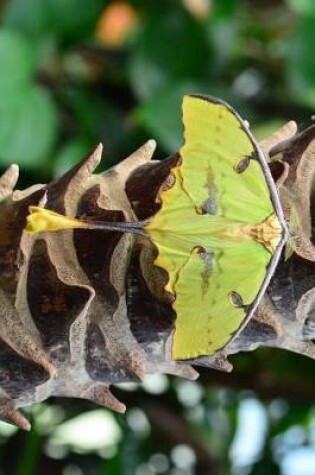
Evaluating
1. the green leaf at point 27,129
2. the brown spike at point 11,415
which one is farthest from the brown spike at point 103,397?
the green leaf at point 27,129

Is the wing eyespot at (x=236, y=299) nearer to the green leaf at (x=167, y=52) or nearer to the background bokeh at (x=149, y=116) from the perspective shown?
the background bokeh at (x=149, y=116)

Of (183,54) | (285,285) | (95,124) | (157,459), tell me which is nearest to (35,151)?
(95,124)

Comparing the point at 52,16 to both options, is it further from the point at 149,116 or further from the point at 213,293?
the point at 213,293

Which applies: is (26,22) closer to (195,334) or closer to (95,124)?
Result: (95,124)

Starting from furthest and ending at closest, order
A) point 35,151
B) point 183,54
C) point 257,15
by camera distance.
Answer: point 257,15 → point 183,54 → point 35,151

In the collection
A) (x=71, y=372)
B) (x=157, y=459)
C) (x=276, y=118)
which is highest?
(x=71, y=372)

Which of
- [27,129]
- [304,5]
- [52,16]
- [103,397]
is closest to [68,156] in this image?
[27,129]

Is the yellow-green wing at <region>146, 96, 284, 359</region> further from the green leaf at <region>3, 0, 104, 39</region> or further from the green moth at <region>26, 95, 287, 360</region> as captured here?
the green leaf at <region>3, 0, 104, 39</region>
